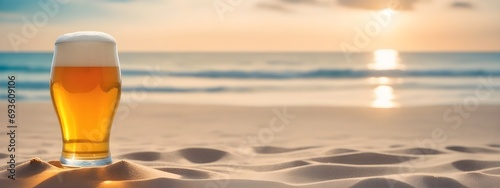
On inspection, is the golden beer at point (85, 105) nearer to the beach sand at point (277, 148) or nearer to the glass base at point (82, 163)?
the glass base at point (82, 163)

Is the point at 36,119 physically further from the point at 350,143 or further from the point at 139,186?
the point at 139,186

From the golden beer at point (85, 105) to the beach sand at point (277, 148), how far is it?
0.12 m

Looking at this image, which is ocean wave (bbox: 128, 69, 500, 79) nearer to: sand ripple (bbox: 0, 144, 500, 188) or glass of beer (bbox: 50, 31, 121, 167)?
sand ripple (bbox: 0, 144, 500, 188)

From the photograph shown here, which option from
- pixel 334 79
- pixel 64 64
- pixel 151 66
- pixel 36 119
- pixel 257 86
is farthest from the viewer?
pixel 151 66

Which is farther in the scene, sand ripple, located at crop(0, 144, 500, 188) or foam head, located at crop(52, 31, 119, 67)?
foam head, located at crop(52, 31, 119, 67)

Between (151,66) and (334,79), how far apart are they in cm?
796

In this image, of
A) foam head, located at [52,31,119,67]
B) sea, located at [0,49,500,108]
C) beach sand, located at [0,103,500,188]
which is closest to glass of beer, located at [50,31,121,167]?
foam head, located at [52,31,119,67]

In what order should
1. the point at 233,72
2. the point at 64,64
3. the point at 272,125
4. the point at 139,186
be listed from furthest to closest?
the point at 233,72 → the point at 272,125 → the point at 64,64 → the point at 139,186

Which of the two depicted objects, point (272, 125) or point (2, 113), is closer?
point (272, 125)

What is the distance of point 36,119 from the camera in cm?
639

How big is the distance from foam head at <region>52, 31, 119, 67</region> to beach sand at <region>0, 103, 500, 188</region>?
44 centimetres

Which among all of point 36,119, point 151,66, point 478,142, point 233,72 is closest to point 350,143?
point 478,142

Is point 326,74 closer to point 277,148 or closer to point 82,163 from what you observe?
point 277,148

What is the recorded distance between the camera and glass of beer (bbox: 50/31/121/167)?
9.21 ft
